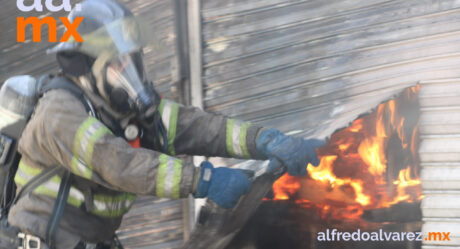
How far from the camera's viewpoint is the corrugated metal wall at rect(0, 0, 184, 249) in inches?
126

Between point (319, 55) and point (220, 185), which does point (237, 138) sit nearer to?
point (220, 185)

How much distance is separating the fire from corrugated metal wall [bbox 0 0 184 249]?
0.96m

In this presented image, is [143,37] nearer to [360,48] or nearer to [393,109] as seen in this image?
[360,48]

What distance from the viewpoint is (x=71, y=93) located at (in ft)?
7.86

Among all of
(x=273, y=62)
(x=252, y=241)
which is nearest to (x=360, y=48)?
(x=273, y=62)

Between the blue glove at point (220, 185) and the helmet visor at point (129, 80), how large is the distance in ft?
1.54

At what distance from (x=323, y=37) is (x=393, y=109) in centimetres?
53

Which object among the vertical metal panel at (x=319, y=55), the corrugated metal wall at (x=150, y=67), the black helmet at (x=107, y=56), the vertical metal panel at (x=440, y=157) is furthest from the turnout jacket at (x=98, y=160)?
the vertical metal panel at (x=440, y=157)

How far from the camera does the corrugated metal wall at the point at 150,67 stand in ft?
10.5

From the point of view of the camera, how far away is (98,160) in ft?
7.43

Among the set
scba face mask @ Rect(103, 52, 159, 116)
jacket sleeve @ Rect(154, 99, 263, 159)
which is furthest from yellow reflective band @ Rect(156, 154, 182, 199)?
jacket sleeve @ Rect(154, 99, 263, 159)

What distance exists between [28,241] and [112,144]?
663 millimetres

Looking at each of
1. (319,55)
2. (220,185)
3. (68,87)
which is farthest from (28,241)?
(319,55)

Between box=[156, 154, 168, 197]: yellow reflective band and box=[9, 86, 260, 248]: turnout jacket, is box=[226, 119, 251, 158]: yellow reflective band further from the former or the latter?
box=[156, 154, 168, 197]: yellow reflective band
